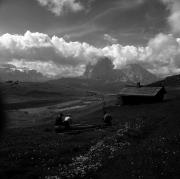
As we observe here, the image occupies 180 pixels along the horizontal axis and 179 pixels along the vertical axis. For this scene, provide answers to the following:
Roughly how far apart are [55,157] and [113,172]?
297 inches

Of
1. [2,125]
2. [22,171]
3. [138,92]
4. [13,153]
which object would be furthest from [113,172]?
[138,92]

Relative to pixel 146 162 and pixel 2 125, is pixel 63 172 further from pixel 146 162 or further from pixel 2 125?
pixel 2 125

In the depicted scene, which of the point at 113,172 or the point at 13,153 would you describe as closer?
the point at 113,172

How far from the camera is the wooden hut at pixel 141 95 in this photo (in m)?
90.0

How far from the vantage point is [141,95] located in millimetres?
90188

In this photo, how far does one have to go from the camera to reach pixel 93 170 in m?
21.4

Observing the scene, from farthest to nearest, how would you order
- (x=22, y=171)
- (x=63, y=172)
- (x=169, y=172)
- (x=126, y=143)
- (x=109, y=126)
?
1. (x=109, y=126)
2. (x=126, y=143)
3. (x=22, y=171)
4. (x=63, y=172)
5. (x=169, y=172)

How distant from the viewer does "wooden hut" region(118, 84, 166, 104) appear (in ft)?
295

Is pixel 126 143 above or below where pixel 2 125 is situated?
below

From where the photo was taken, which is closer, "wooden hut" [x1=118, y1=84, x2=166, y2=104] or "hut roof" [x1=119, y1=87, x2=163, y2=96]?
"wooden hut" [x1=118, y1=84, x2=166, y2=104]

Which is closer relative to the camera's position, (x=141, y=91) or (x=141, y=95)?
(x=141, y=95)

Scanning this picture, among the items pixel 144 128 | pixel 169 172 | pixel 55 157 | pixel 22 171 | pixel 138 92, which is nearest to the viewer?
pixel 169 172

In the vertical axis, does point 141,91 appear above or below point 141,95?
above

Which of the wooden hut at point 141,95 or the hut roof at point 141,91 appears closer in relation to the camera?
the wooden hut at point 141,95
